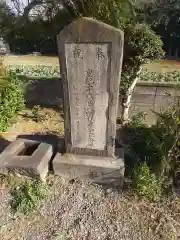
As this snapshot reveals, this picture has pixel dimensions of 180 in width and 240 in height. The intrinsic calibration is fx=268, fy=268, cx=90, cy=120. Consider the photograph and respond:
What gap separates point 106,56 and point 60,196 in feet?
5.66

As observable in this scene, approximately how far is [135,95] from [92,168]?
3.90 metres

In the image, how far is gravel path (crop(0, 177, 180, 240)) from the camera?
9.07ft

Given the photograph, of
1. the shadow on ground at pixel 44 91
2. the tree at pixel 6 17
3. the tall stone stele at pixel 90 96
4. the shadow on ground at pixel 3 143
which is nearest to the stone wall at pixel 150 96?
the shadow on ground at pixel 44 91

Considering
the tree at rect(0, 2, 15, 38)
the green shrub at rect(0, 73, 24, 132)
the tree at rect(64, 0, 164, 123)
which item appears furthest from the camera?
the tree at rect(0, 2, 15, 38)

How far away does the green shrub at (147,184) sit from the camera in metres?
3.07

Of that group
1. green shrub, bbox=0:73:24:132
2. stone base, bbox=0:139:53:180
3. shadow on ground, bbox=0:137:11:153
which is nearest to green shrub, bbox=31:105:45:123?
green shrub, bbox=0:73:24:132

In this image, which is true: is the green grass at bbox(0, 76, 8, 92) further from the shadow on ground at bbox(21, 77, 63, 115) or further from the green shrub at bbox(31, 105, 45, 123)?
the shadow on ground at bbox(21, 77, 63, 115)

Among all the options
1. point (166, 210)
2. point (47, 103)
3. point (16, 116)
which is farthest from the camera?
point (47, 103)

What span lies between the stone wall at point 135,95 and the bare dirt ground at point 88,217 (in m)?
3.64

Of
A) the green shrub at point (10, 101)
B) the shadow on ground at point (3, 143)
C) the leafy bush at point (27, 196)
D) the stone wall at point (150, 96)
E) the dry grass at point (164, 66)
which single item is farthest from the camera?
the dry grass at point (164, 66)

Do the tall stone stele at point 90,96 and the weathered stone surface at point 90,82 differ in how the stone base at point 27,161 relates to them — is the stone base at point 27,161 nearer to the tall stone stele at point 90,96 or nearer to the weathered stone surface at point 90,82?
the tall stone stele at point 90,96

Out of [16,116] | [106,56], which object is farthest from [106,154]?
[16,116]

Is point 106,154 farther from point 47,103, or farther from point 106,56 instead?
point 47,103

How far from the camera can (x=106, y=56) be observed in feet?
9.45
